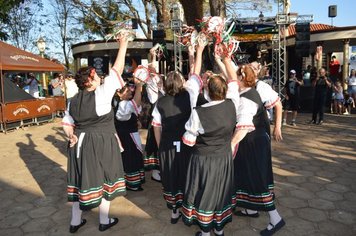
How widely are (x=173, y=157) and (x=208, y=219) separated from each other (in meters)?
0.75

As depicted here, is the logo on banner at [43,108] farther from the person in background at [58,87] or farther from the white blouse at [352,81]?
the white blouse at [352,81]

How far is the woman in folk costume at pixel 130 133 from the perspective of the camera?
3.97 meters

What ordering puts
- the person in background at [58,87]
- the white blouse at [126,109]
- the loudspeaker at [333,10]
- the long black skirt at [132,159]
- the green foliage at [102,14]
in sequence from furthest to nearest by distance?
the green foliage at [102,14] → the loudspeaker at [333,10] → the person in background at [58,87] → the long black skirt at [132,159] → the white blouse at [126,109]

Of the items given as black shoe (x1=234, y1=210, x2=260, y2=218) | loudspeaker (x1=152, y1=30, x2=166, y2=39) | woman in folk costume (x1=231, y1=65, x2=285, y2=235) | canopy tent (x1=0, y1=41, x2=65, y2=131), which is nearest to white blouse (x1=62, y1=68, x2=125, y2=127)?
woman in folk costume (x1=231, y1=65, x2=285, y2=235)

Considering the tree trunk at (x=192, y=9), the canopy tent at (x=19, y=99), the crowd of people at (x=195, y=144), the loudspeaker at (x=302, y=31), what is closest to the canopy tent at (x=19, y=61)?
the canopy tent at (x=19, y=99)

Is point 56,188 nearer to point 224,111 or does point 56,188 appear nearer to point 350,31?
point 224,111

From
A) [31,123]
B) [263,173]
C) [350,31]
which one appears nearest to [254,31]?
[350,31]

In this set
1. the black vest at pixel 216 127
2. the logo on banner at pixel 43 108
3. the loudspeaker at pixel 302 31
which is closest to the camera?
the black vest at pixel 216 127

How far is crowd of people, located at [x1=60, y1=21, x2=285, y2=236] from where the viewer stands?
114 inches

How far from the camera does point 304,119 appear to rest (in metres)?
10.5

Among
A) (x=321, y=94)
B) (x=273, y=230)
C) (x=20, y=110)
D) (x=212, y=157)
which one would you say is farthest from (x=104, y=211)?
(x=20, y=110)

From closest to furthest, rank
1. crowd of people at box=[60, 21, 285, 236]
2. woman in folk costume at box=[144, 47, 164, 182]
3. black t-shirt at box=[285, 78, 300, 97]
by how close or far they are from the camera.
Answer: crowd of people at box=[60, 21, 285, 236] < woman in folk costume at box=[144, 47, 164, 182] < black t-shirt at box=[285, 78, 300, 97]

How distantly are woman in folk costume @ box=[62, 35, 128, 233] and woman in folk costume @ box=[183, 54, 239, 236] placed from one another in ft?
2.73

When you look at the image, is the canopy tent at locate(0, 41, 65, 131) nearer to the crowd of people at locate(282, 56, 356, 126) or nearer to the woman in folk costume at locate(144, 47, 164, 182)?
the woman in folk costume at locate(144, 47, 164, 182)
